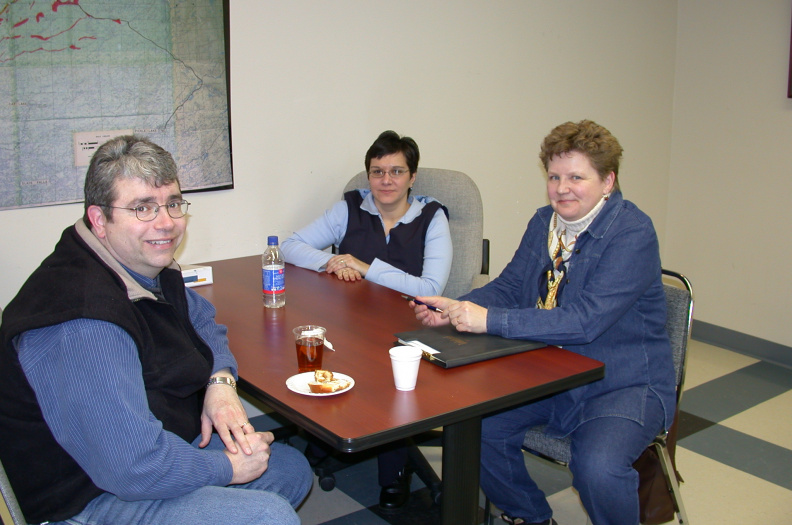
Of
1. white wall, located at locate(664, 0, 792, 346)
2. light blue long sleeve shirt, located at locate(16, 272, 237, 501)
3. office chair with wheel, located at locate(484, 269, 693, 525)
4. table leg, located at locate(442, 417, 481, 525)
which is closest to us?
light blue long sleeve shirt, located at locate(16, 272, 237, 501)

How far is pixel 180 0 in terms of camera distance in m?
2.65

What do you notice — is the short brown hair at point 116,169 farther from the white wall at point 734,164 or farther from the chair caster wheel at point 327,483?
the white wall at point 734,164

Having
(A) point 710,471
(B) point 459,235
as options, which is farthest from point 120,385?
(A) point 710,471

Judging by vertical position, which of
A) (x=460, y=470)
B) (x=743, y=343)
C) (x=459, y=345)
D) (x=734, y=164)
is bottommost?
(x=743, y=343)

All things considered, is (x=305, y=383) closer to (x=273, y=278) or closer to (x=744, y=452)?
(x=273, y=278)

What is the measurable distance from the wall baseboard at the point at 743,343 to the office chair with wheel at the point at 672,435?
225 cm

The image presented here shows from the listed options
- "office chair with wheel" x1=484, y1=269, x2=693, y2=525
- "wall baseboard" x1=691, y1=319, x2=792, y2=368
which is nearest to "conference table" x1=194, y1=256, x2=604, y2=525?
A: "office chair with wheel" x1=484, y1=269, x2=693, y2=525

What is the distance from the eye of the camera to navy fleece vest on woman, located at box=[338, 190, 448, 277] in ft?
9.11

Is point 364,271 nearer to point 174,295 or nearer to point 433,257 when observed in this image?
point 433,257

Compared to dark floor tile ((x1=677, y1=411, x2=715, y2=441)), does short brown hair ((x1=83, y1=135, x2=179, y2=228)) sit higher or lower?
higher

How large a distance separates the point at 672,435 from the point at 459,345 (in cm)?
76

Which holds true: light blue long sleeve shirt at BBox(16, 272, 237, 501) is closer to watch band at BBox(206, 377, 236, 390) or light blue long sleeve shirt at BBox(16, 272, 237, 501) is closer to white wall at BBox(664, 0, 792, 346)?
watch band at BBox(206, 377, 236, 390)

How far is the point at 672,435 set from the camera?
208 centimetres

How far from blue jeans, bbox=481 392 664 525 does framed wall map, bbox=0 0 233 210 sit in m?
1.53
